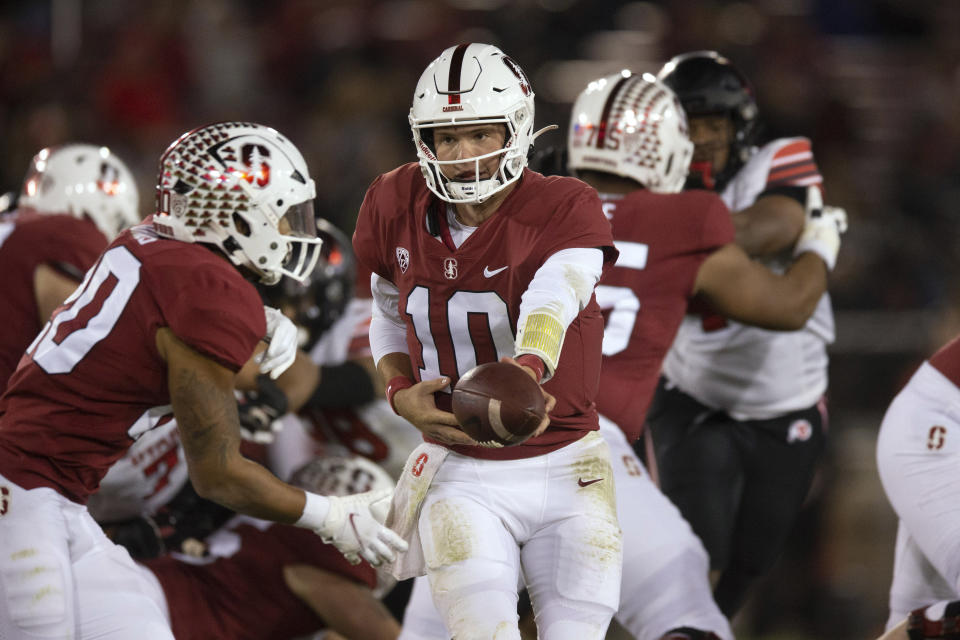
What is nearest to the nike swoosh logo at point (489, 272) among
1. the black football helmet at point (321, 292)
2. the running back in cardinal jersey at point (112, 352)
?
the running back in cardinal jersey at point (112, 352)

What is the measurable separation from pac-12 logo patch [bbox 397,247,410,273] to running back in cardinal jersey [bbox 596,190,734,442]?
916mm

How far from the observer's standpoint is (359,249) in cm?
339

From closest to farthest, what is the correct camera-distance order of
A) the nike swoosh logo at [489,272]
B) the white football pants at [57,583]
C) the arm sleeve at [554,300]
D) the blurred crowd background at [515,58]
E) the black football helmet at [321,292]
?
the arm sleeve at [554,300] → the white football pants at [57,583] → the nike swoosh logo at [489,272] → the black football helmet at [321,292] → the blurred crowd background at [515,58]

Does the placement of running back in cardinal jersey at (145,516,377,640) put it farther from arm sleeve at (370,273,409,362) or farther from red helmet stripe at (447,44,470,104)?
red helmet stripe at (447,44,470,104)

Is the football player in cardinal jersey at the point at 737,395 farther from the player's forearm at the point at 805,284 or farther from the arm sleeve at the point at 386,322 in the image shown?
the arm sleeve at the point at 386,322

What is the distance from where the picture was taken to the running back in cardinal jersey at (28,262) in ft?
14.1

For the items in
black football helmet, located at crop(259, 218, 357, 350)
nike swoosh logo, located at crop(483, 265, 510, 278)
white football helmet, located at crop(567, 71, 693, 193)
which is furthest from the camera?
black football helmet, located at crop(259, 218, 357, 350)

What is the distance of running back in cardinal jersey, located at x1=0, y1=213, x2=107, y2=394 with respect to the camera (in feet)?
14.1

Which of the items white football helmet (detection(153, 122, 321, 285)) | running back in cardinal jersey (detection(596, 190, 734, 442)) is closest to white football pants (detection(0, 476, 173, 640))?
white football helmet (detection(153, 122, 321, 285))

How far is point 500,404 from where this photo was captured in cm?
276

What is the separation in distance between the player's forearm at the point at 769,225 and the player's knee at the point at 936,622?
56.9 inches

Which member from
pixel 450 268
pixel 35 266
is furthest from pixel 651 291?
pixel 35 266

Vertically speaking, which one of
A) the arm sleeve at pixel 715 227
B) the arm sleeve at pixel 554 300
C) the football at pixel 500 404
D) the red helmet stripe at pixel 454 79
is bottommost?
the arm sleeve at pixel 715 227

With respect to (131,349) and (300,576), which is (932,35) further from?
(131,349)
